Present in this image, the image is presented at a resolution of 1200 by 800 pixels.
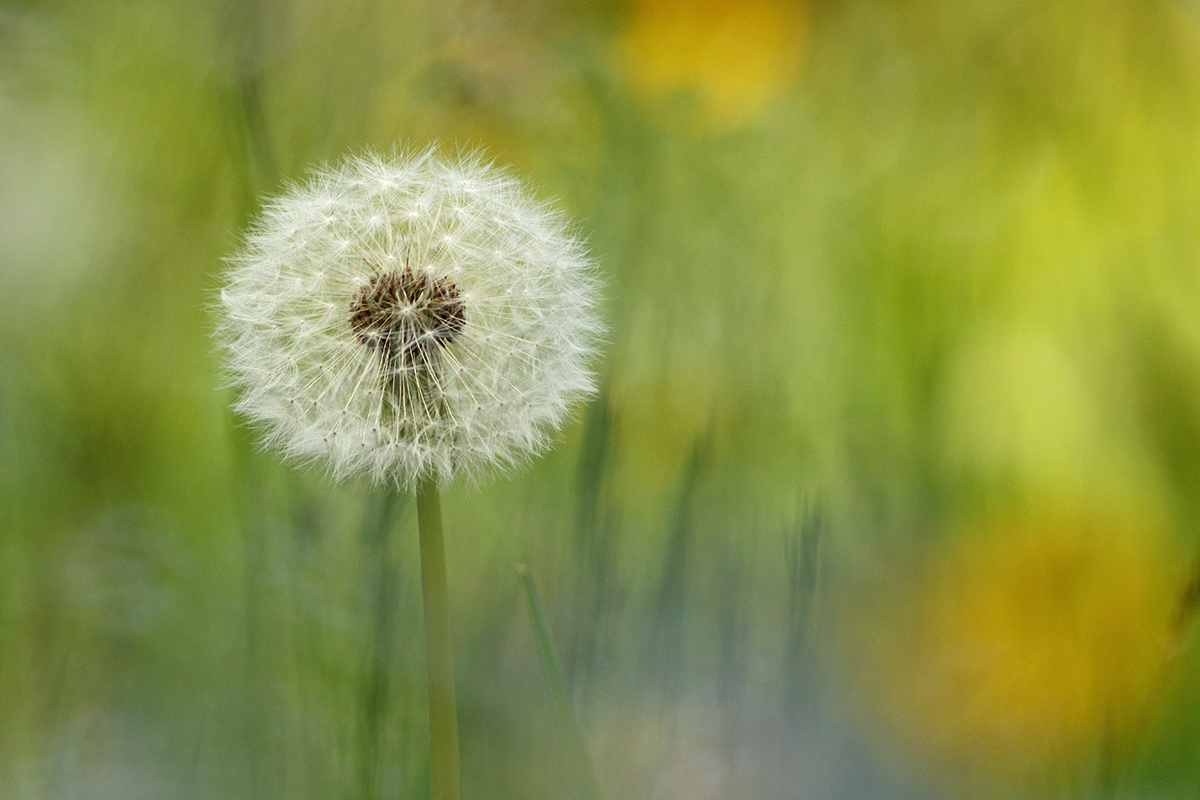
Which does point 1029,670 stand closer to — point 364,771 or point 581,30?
point 364,771

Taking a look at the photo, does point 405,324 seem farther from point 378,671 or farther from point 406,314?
point 378,671

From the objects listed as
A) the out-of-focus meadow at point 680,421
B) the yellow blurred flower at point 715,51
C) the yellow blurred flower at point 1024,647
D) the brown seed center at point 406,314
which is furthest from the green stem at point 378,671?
the yellow blurred flower at point 715,51

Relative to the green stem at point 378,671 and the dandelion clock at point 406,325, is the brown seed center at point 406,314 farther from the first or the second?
the green stem at point 378,671

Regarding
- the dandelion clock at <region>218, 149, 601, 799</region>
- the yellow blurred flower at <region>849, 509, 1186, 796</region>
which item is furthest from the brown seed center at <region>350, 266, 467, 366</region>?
the yellow blurred flower at <region>849, 509, 1186, 796</region>

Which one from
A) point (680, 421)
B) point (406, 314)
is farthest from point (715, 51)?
point (406, 314)

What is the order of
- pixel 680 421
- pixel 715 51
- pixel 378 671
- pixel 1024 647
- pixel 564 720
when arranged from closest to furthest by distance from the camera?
1. pixel 564 720
2. pixel 378 671
3. pixel 1024 647
4. pixel 680 421
5. pixel 715 51

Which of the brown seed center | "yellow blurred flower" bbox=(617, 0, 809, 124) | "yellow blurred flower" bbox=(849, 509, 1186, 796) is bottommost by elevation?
"yellow blurred flower" bbox=(849, 509, 1186, 796)

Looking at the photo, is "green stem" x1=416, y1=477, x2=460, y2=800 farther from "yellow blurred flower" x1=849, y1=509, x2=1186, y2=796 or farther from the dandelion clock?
"yellow blurred flower" x1=849, y1=509, x2=1186, y2=796

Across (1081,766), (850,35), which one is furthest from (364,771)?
(850,35)
